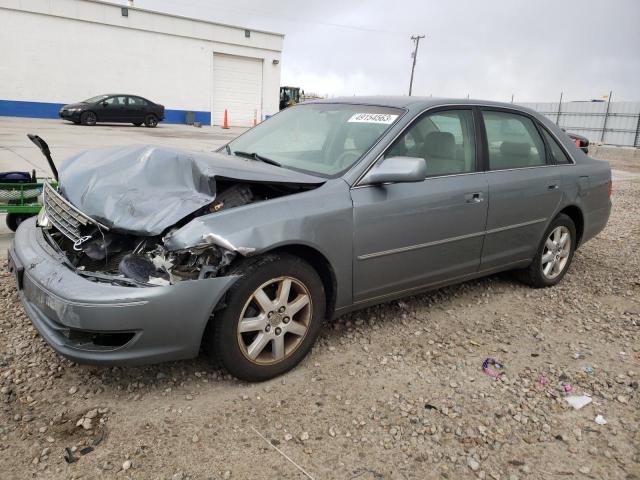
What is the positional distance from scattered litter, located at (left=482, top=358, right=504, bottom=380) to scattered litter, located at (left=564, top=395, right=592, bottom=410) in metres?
0.39

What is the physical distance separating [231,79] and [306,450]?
3125 centimetres

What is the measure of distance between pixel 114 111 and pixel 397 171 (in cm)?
2227

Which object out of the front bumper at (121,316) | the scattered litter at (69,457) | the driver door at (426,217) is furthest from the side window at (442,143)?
the scattered litter at (69,457)

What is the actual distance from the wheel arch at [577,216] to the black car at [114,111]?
21.4 meters

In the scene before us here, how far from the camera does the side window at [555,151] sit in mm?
4473

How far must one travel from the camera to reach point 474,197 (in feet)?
12.1

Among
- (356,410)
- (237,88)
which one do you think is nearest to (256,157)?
(356,410)

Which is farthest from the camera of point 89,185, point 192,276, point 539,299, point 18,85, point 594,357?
point 18,85

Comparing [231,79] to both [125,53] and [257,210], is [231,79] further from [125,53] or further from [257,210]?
[257,210]

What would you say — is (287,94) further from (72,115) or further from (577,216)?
(577,216)

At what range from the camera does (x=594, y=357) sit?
3449mm

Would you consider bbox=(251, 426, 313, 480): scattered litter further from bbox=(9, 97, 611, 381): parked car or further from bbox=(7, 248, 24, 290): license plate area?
bbox=(7, 248, 24, 290): license plate area

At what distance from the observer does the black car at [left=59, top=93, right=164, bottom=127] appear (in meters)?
21.6

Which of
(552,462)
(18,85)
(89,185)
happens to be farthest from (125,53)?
(552,462)
